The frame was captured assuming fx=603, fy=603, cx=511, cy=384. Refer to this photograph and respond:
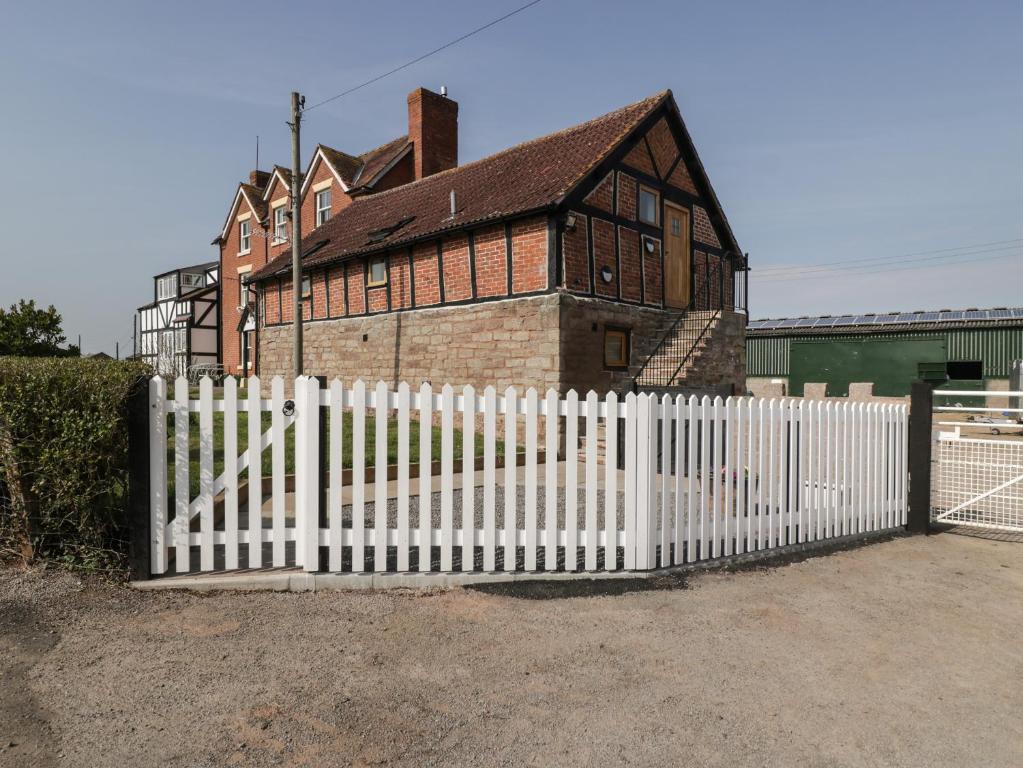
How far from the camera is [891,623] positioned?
403cm

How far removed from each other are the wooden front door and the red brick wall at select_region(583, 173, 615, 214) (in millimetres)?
2459

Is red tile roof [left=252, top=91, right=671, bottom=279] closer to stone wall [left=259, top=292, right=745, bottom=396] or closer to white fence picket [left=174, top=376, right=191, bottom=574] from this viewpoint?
stone wall [left=259, top=292, right=745, bottom=396]

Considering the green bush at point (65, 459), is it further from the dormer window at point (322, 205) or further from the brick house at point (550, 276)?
the dormer window at point (322, 205)

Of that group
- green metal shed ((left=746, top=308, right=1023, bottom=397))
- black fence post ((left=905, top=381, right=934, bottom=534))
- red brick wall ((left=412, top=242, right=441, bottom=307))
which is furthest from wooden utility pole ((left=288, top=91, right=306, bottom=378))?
green metal shed ((left=746, top=308, right=1023, bottom=397))

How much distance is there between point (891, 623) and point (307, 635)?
378cm

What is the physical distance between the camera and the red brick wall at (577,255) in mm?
12810

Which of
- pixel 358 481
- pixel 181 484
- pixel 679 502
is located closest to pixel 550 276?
pixel 679 502

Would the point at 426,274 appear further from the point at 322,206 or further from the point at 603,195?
the point at 322,206

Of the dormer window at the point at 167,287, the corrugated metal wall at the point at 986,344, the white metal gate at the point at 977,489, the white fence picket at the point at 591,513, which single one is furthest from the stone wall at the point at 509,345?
the dormer window at the point at 167,287

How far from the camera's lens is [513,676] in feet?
10.4

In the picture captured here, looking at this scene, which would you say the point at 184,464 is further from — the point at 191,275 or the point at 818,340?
the point at 191,275

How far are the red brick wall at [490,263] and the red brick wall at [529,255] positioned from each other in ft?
0.94

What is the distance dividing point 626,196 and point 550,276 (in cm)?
343

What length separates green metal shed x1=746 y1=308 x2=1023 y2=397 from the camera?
2536 centimetres
